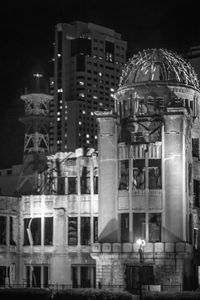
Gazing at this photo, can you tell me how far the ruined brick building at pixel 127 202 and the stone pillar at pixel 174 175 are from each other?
Answer: 85mm

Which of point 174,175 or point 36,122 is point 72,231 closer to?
point 174,175

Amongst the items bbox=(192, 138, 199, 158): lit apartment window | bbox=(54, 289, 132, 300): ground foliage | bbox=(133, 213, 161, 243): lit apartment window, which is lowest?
bbox=(54, 289, 132, 300): ground foliage

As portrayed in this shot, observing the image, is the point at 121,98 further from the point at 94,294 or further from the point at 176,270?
the point at 94,294

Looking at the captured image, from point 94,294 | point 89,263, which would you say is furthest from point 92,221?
point 94,294

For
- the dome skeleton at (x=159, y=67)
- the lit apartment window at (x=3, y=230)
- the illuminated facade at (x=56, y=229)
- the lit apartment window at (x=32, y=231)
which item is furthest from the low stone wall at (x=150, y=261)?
the dome skeleton at (x=159, y=67)

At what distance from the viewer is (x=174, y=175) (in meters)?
72.4

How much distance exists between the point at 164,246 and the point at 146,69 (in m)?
17.9

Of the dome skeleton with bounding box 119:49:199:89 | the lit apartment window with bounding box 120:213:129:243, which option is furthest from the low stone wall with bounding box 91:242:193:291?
the dome skeleton with bounding box 119:49:199:89

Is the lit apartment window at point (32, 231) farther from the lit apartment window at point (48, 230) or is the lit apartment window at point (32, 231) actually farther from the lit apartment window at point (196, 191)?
the lit apartment window at point (196, 191)

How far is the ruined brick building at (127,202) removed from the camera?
7194cm

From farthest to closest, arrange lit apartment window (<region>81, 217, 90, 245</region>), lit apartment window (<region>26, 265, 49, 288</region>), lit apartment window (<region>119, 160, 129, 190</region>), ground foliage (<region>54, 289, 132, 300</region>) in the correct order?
1. lit apartment window (<region>26, 265, 49, 288</region>)
2. lit apartment window (<region>81, 217, 90, 245</region>)
3. lit apartment window (<region>119, 160, 129, 190</region>)
4. ground foliage (<region>54, 289, 132, 300</region>)

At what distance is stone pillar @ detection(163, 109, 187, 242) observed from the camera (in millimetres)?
71750

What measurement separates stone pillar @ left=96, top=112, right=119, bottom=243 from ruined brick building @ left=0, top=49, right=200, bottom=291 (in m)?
0.09

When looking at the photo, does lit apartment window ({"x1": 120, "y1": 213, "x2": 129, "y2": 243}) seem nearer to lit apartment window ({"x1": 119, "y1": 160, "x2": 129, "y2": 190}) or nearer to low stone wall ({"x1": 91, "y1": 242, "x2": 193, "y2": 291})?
low stone wall ({"x1": 91, "y1": 242, "x2": 193, "y2": 291})
